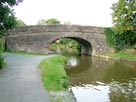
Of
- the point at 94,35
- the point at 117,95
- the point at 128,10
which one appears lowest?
the point at 117,95

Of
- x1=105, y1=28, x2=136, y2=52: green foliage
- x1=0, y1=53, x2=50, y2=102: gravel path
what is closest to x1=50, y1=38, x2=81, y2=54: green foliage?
x1=105, y1=28, x2=136, y2=52: green foliage

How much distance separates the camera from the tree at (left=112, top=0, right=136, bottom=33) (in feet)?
105

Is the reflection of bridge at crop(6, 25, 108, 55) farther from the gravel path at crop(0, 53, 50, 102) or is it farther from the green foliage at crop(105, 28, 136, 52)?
the gravel path at crop(0, 53, 50, 102)

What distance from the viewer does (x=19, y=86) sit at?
1214 centimetres

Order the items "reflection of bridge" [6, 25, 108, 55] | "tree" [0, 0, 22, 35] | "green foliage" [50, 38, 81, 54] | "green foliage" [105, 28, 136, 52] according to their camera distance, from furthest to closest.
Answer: "green foliage" [50, 38, 81, 54]
"green foliage" [105, 28, 136, 52]
"reflection of bridge" [6, 25, 108, 55]
"tree" [0, 0, 22, 35]

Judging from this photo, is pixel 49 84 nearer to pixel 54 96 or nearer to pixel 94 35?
pixel 54 96

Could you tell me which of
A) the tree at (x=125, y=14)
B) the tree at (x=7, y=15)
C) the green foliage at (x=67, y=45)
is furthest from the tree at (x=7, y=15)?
the green foliage at (x=67, y=45)

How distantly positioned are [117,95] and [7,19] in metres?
6.62

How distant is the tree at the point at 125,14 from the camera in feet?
105

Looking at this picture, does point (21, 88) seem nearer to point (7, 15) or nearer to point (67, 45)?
point (7, 15)

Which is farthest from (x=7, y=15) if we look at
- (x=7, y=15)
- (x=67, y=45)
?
(x=67, y=45)

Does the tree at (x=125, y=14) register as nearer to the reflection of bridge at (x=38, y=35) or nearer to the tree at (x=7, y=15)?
the reflection of bridge at (x=38, y=35)

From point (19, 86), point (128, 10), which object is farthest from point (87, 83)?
point (128, 10)

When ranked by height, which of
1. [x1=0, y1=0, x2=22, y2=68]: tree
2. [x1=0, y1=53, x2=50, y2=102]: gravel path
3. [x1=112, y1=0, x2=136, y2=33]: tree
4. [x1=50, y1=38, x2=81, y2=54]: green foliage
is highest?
[x1=112, y1=0, x2=136, y2=33]: tree
